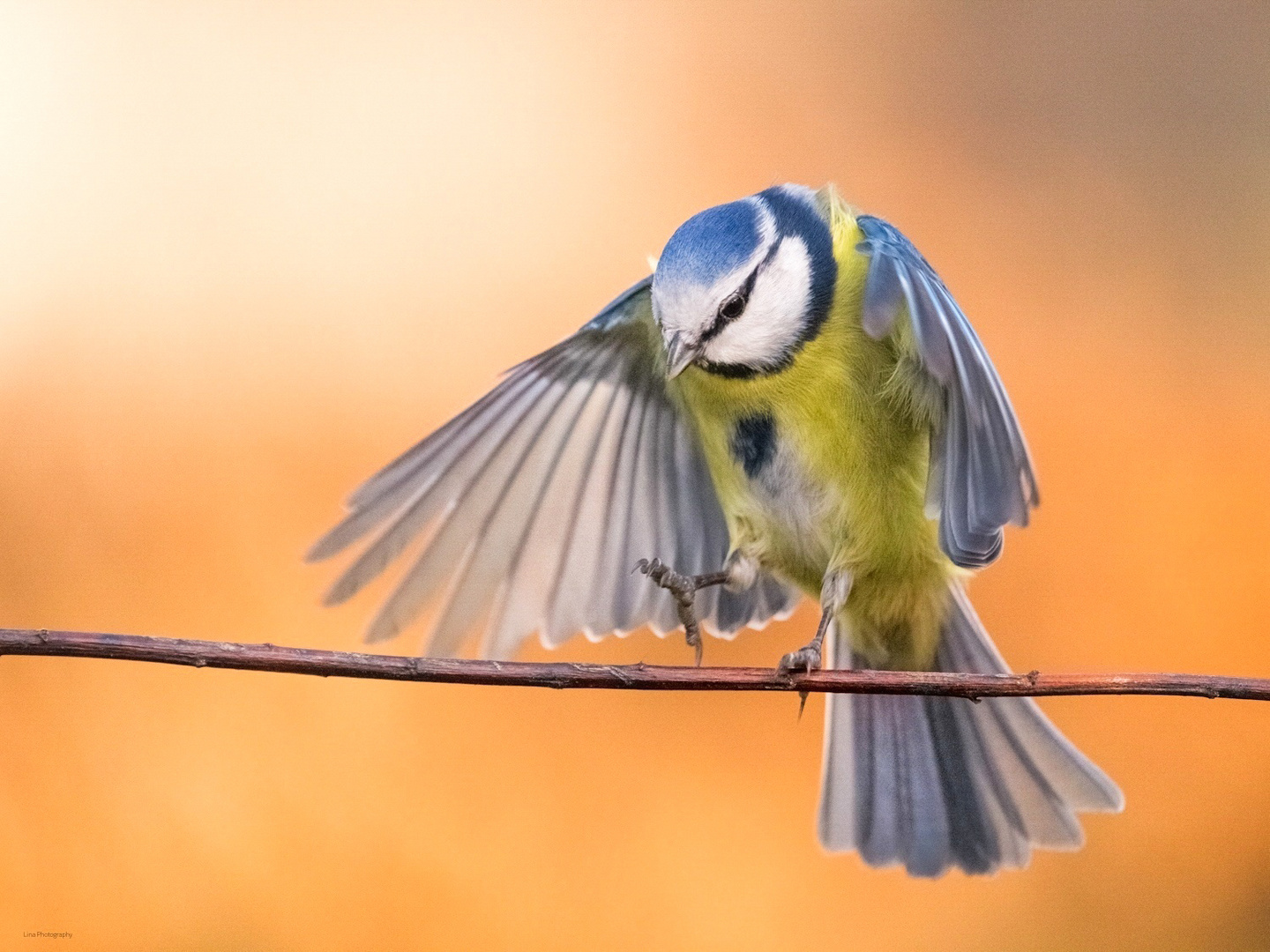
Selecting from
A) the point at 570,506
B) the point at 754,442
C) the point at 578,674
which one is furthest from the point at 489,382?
the point at 578,674

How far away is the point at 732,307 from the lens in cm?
128

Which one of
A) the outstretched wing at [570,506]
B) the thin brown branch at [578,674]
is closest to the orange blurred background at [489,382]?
the outstretched wing at [570,506]

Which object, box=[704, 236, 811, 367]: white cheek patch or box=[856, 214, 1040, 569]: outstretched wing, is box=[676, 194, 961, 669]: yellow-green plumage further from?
box=[856, 214, 1040, 569]: outstretched wing

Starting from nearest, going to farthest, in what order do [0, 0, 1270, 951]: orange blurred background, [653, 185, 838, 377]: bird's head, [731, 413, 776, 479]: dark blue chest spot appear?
[653, 185, 838, 377]: bird's head < [731, 413, 776, 479]: dark blue chest spot < [0, 0, 1270, 951]: orange blurred background

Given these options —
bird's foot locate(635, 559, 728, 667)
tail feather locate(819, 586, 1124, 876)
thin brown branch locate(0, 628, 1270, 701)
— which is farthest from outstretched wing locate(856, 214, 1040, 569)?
tail feather locate(819, 586, 1124, 876)

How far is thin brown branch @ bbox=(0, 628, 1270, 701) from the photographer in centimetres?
84

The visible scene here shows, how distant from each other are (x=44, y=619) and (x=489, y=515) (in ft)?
3.04

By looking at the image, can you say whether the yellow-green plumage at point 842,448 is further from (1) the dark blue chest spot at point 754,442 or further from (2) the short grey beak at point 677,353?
(2) the short grey beak at point 677,353

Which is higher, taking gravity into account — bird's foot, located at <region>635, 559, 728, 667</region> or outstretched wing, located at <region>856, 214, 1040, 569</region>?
outstretched wing, located at <region>856, 214, 1040, 569</region>

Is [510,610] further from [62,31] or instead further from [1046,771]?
[62,31]

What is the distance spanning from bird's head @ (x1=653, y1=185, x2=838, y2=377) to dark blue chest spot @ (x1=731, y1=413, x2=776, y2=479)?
63 mm

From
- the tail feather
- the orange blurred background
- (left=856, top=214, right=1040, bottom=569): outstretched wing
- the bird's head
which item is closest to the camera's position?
(left=856, top=214, right=1040, bottom=569): outstretched wing

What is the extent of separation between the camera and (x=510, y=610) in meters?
1.60

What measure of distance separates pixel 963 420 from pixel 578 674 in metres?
0.49
